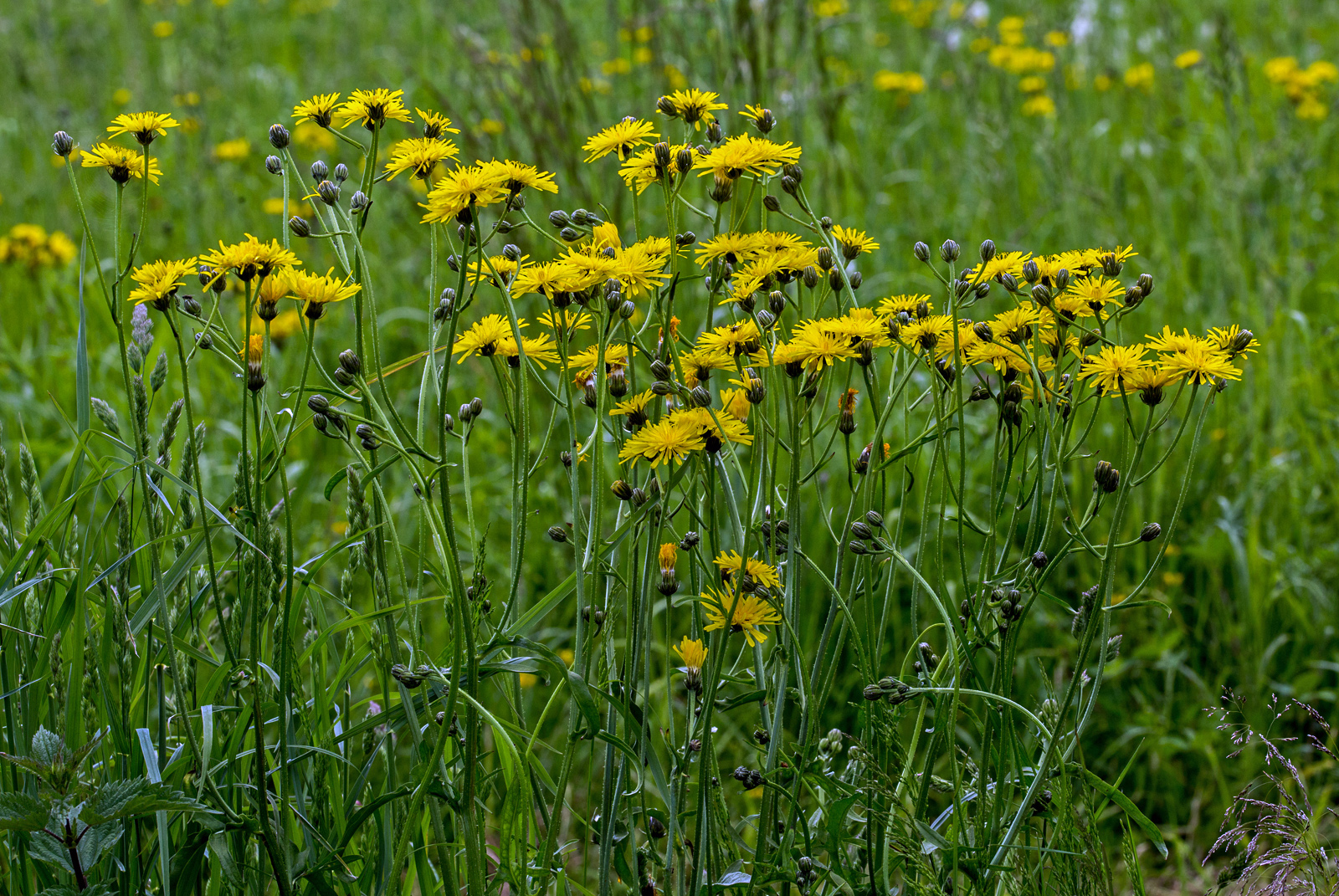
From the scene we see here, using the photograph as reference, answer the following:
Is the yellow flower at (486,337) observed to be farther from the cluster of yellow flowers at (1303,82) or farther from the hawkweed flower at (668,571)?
the cluster of yellow flowers at (1303,82)

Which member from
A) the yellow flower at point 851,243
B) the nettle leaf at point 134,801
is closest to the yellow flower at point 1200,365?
the yellow flower at point 851,243

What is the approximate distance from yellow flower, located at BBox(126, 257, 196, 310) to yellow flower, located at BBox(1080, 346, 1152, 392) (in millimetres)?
892

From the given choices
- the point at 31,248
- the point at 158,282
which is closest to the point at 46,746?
the point at 158,282

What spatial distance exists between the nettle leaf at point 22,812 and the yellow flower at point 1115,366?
1.07 meters

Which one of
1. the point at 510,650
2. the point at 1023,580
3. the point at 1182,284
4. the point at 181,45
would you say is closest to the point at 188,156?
the point at 181,45

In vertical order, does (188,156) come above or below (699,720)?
above

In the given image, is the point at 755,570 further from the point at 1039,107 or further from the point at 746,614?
the point at 1039,107

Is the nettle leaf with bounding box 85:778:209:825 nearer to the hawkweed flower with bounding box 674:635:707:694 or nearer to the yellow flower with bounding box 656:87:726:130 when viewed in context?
the hawkweed flower with bounding box 674:635:707:694

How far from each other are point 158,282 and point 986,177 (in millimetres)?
3264

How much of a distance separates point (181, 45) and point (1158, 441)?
5.42 meters

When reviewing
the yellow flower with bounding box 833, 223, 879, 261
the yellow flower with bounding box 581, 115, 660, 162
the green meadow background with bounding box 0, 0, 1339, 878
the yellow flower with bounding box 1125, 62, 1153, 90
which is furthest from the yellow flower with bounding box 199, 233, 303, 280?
the yellow flower with bounding box 1125, 62, 1153, 90

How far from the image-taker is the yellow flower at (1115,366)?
111 centimetres

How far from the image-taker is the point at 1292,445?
2877 millimetres

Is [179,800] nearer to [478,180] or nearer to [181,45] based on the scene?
[478,180]
